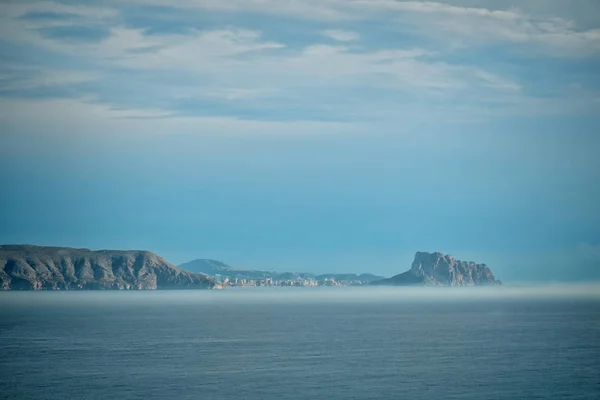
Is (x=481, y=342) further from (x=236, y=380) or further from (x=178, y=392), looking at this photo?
(x=178, y=392)

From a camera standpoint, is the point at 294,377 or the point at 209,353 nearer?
the point at 294,377

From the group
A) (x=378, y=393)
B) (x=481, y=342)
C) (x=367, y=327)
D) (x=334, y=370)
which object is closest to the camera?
(x=378, y=393)

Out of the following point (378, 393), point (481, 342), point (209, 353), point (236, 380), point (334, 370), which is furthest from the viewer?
point (481, 342)

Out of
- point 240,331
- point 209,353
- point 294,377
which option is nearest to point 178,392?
point 294,377

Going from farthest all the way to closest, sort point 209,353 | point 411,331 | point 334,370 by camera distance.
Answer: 1. point 411,331
2. point 209,353
3. point 334,370

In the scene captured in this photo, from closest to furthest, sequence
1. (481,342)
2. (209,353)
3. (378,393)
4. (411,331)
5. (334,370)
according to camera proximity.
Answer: (378,393) < (334,370) < (209,353) < (481,342) < (411,331)

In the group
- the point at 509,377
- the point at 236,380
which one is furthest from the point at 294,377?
the point at 509,377

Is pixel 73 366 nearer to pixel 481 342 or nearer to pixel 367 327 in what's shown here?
pixel 481 342

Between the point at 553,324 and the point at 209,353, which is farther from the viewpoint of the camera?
the point at 553,324
